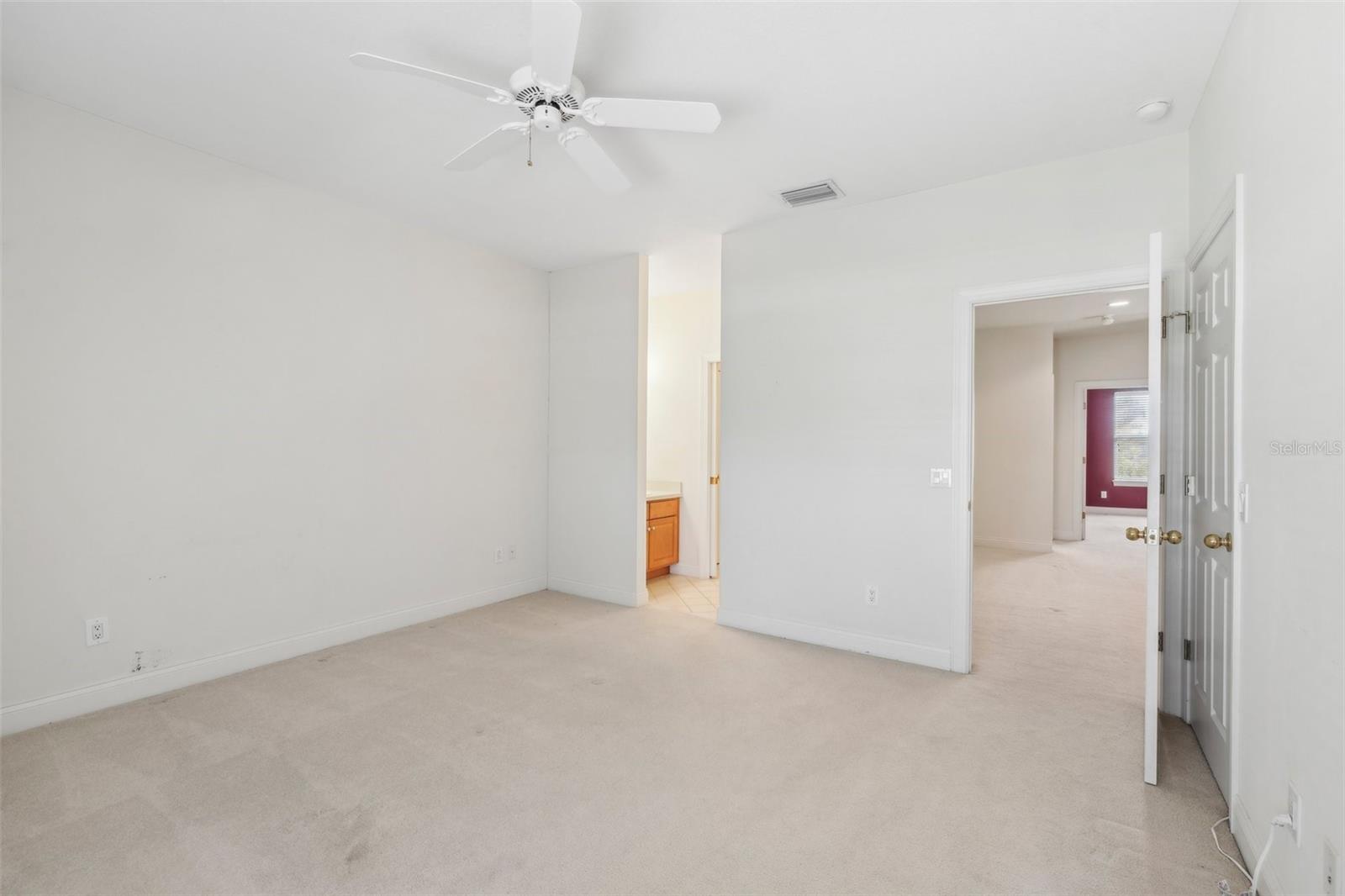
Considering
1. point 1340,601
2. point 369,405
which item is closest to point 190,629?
point 369,405

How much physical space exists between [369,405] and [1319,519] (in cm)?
428

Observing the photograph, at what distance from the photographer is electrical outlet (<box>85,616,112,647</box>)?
279cm

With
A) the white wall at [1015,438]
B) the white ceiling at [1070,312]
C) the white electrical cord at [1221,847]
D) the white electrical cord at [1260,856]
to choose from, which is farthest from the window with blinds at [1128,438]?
the white electrical cord at [1260,856]

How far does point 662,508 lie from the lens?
5.52 meters

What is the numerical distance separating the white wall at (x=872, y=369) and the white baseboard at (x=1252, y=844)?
1.51 meters

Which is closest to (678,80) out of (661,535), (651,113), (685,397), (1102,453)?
(651,113)

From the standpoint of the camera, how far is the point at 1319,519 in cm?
136

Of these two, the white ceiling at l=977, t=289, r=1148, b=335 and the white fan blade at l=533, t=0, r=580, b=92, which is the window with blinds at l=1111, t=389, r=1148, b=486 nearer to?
the white ceiling at l=977, t=289, r=1148, b=335

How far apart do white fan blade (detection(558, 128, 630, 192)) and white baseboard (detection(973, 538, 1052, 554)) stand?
22.4 ft

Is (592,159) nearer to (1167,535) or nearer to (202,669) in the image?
(1167,535)

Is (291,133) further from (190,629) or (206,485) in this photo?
(190,629)

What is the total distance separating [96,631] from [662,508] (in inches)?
147

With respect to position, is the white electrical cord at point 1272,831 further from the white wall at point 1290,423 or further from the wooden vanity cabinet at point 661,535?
the wooden vanity cabinet at point 661,535

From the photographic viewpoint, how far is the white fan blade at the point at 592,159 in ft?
7.95
